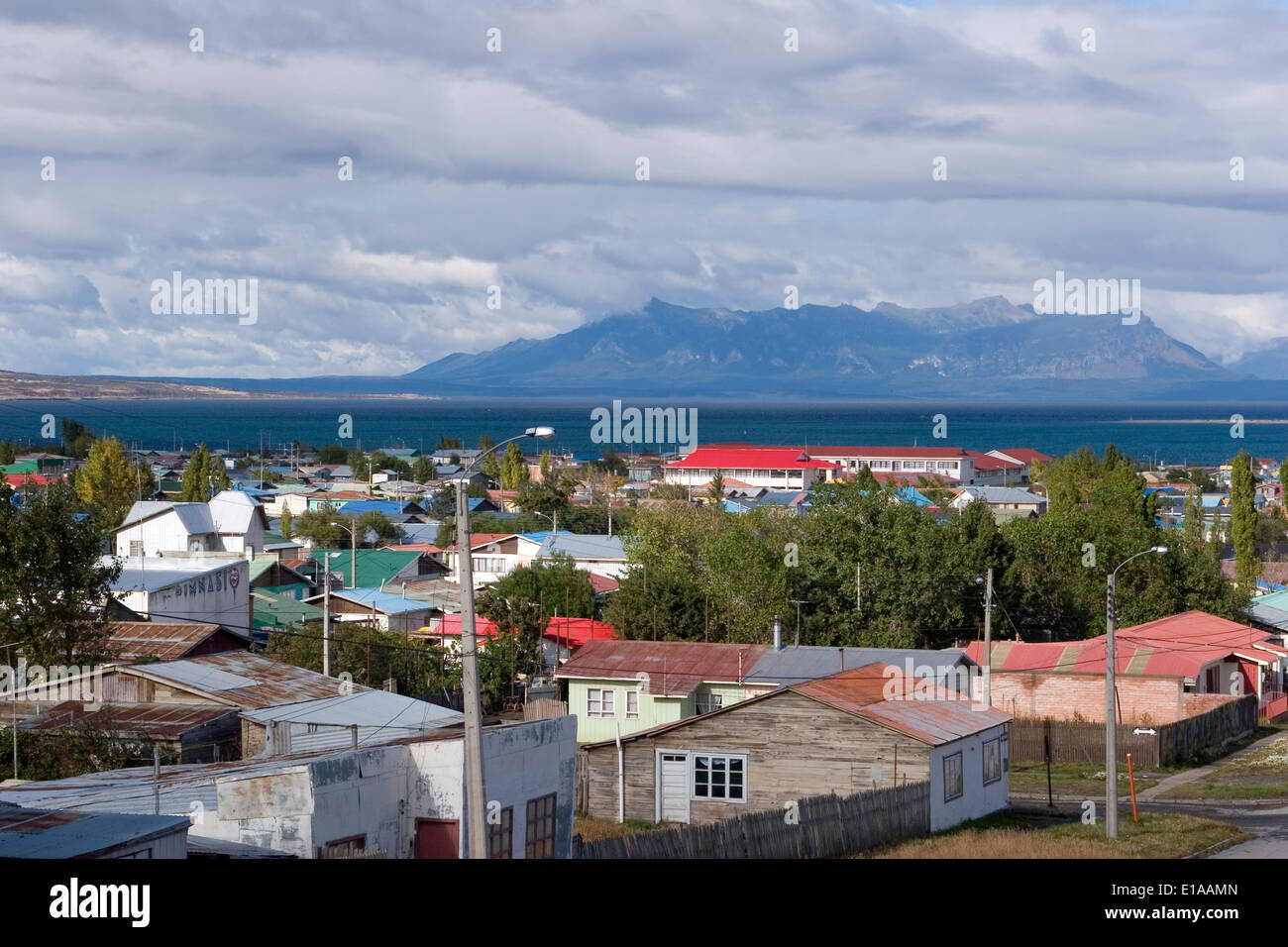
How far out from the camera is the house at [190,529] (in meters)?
66.4

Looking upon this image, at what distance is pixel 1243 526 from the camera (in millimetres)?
72875

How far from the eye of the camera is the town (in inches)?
813

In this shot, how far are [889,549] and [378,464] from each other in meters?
135

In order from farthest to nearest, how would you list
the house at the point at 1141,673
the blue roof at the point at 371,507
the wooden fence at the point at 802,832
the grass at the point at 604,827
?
the blue roof at the point at 371,507 → the house at the point at 1141,673 → the grass at the point at 604,827 → the wooden fence at the point at 802,832

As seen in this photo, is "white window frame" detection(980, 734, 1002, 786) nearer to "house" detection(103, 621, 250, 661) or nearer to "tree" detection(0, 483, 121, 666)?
"tree" detection(0, 483, 121, 666)

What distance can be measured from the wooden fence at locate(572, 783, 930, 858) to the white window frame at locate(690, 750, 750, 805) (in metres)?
3.67

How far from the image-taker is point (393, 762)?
2050 cm

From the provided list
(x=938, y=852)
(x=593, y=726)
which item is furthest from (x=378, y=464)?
(x=938, y=852)

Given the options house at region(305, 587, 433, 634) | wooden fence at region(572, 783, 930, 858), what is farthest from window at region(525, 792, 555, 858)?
house at region(305, 587, 433, 634)

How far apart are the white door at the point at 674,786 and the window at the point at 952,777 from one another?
5499 mm

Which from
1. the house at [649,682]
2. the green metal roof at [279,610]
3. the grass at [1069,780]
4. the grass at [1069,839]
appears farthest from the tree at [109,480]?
the grass at [1069,839]

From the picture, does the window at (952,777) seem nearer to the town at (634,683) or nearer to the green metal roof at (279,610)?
the town at (634,683)

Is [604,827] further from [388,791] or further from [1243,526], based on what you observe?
[1243,526]
